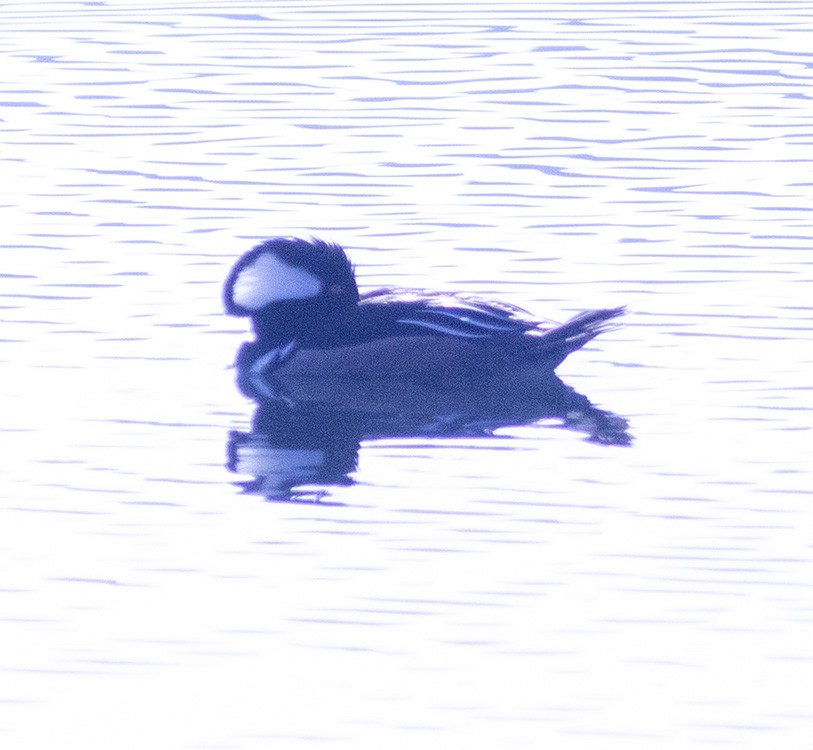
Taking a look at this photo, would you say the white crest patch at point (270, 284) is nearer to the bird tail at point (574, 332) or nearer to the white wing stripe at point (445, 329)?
the white wing stripe at point (445, 329)

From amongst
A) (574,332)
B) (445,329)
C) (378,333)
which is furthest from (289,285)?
(574,332)

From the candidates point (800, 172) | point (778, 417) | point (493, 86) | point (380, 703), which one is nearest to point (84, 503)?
point (380, 703)

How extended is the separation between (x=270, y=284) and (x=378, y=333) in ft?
2.48

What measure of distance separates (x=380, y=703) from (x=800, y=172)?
933 cm

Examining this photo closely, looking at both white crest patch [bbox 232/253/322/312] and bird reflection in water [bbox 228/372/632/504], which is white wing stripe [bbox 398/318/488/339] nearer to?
bird reflection in water [bbox 228/372/632/504]

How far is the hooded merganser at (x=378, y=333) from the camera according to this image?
11.5 m

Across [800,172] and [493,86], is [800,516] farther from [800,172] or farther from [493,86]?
[493,86]

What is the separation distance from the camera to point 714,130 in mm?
17266

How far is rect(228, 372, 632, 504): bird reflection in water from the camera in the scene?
9984 millimetres

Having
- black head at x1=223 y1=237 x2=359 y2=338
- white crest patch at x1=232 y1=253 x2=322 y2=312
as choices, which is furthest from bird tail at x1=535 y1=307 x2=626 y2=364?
white crest patch at x1=232 y1=253 x2=322 y2=312

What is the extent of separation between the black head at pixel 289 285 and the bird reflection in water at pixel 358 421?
1.48 ft

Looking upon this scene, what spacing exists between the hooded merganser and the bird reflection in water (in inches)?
3.4

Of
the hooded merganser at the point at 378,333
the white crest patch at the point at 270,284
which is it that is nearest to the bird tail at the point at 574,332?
the hooded merganser at the point at 378,333

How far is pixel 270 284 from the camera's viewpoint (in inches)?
470
